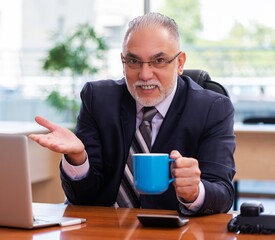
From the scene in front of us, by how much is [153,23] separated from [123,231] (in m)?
0.73

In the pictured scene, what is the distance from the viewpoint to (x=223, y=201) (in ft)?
6.61

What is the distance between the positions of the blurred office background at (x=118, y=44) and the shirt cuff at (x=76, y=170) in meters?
3.99

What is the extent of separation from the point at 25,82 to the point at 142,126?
564 cm

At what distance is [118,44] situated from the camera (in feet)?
23.5

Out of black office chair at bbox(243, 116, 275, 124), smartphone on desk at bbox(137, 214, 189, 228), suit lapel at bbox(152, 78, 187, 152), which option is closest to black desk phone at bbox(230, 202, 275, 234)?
smartphone on desk at bbox(137, 214, 189, 228)

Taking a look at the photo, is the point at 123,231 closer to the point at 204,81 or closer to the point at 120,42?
the point at 204,81

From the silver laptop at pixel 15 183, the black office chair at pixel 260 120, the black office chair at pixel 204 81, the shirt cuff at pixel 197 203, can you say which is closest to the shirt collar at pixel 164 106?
the black office chair at pixel 204 81

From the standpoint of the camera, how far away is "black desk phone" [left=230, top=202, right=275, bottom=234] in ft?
5.62

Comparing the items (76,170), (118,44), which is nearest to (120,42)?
(118,44)

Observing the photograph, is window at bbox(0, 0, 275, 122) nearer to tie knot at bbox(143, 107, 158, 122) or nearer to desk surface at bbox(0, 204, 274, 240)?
tie knot at bbox(143, 107, 158, 122)

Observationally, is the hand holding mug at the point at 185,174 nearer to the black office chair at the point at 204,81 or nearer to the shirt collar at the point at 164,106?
the shirt collar at the point at 164,106

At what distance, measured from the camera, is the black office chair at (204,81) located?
2463mm

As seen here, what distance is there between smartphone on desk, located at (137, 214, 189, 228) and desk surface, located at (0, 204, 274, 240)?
0.05 ft

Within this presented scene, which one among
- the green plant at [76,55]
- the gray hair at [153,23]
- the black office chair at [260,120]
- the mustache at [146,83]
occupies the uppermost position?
the gray hair at [153,23]
